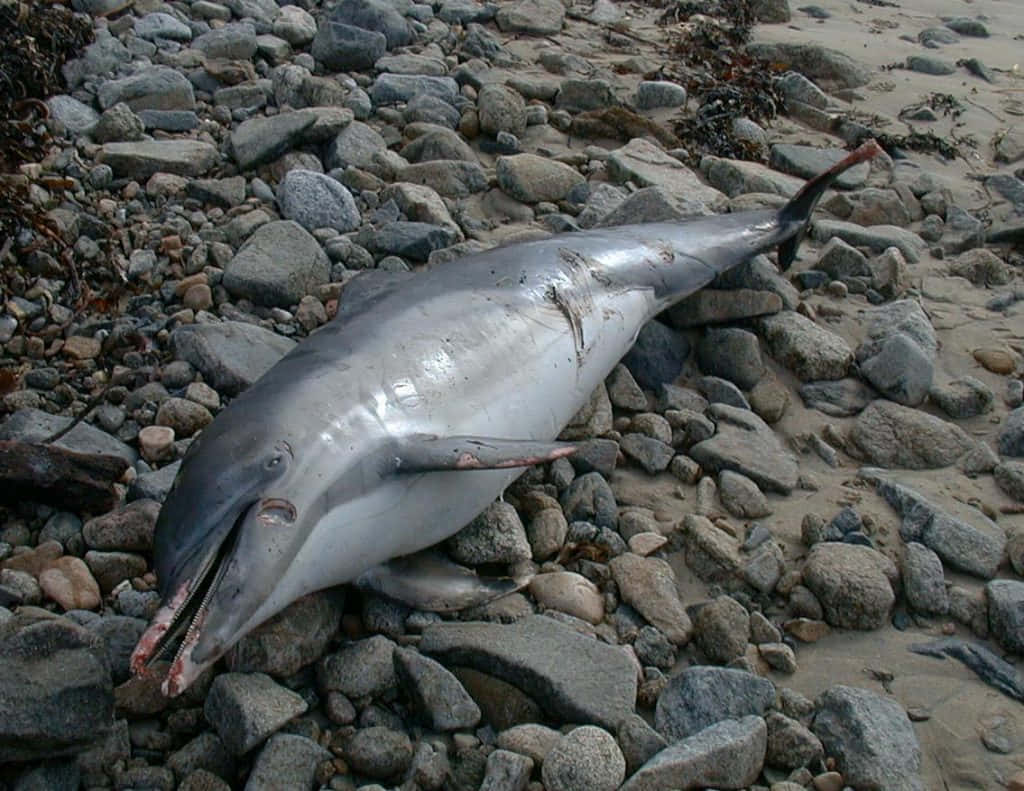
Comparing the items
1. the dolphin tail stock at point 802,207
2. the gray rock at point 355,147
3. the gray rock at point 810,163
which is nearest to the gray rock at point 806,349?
the dolphin tail stock at point 802,207

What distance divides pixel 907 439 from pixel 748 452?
2.30 feet

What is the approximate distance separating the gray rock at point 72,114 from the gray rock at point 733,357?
3523mm

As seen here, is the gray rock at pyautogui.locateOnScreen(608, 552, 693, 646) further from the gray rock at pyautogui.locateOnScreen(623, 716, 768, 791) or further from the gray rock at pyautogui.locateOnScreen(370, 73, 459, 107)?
the gray rock at pyautogui.locateOnScreen(370, 73, 459, 107)

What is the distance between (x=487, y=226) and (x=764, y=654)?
294 cm

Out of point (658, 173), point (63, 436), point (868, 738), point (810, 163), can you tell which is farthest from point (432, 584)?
point (810, 163)

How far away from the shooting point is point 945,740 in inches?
120

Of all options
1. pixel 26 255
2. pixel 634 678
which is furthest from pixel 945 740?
pixel 26 255

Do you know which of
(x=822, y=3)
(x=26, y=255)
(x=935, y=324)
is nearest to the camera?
(x=26, y=255)

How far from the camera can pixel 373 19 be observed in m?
7.57

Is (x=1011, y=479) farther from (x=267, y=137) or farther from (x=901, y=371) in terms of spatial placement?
(x=267, y=137)

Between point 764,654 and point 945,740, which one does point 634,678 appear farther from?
point 945,740

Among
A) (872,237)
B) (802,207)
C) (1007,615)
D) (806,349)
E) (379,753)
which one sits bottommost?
(379,753)

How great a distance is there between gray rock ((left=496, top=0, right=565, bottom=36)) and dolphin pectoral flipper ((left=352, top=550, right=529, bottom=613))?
19.6 feet

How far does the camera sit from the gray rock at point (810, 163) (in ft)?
21.7
